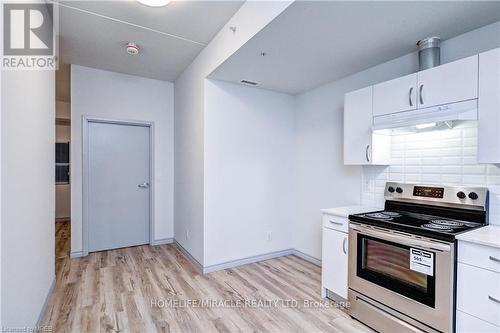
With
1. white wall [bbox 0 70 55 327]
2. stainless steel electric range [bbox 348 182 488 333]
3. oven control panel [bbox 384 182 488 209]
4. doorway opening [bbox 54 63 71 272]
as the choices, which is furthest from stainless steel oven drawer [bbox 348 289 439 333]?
doorway opening [bbox 54 63 71 272]

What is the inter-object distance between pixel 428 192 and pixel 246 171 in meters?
2.05

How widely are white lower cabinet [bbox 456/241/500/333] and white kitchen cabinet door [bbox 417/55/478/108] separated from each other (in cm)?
106

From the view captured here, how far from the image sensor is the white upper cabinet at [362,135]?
257cm

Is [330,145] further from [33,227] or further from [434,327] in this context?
[33,227]

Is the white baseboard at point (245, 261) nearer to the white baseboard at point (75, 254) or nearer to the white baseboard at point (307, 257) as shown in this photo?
the white baseboard at point (307, 257)

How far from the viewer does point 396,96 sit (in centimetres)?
231

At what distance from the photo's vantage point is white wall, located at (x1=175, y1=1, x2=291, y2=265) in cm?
225

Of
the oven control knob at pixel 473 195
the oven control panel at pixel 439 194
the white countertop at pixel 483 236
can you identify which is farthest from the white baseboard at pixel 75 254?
the oven control knob at pixel 473 195

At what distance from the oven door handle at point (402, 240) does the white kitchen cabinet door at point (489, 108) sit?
67cm

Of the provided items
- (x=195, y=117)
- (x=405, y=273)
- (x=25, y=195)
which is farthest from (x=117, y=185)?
(x=405, y=273)

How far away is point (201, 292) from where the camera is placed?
8.99 ft

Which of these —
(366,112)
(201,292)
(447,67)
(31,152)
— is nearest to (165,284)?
(201,292)

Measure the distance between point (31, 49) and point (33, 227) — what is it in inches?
54.0

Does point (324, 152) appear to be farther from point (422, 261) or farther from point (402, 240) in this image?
point (422, 261)
